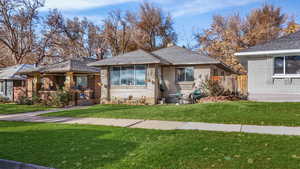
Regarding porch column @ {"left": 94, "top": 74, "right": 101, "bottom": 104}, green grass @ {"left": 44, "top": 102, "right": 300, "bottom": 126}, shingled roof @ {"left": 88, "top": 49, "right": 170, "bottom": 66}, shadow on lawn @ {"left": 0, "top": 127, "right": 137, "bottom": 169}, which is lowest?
shadow on lawn @ {"left": 0, "top": 127, "right": 137, "bottom": 169}

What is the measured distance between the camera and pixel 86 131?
7.43m

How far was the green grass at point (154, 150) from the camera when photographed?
4224 millimetres

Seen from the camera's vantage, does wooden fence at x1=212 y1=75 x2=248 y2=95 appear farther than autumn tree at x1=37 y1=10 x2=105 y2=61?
No

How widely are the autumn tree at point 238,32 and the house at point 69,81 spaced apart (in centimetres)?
1972

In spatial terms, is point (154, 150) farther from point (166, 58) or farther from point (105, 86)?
point (166, 58)

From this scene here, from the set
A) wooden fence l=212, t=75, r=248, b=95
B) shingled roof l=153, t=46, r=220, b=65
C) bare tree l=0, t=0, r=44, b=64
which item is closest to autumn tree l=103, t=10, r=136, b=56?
bare tree l=0, t=0, r=44, b=64

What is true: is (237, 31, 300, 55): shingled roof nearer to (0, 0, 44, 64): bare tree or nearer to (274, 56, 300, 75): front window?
(274, 56, 300, 75): front window

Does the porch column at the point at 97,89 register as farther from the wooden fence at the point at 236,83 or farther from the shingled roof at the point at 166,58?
the wooden fence at the point at 236,83

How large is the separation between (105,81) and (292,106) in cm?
1348

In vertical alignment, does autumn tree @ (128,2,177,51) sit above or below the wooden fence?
above

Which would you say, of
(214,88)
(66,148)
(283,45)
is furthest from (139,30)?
(66,148)

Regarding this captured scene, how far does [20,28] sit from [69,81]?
62.4 feet

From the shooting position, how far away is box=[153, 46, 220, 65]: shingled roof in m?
17.6

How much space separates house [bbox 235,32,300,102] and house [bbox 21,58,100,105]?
13065 millimetres
